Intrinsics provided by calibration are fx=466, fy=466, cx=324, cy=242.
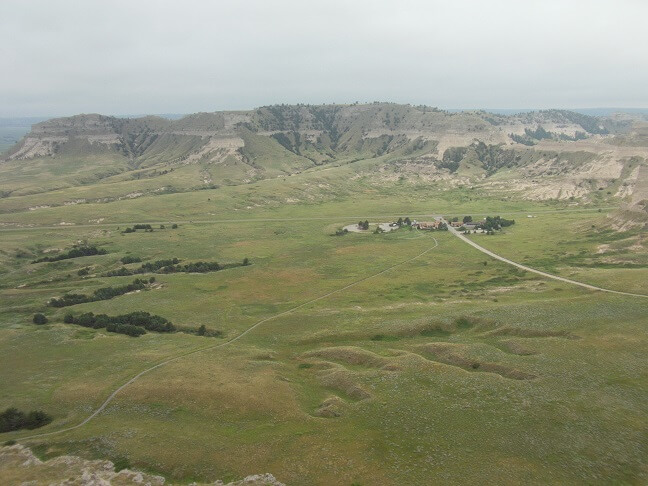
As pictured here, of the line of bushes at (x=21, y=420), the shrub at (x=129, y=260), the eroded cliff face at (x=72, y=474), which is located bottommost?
the shrub at (x=129, y=260)

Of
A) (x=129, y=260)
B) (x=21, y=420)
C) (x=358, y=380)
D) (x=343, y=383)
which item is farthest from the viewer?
(x=129, y=260)

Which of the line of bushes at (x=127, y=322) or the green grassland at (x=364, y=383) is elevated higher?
the green grassland at (x=364, y=383)

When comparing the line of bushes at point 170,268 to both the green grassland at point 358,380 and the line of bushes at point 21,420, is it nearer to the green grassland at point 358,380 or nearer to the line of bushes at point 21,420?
the green grassland at point 358,380

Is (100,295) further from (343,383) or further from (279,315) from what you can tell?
(343,383)

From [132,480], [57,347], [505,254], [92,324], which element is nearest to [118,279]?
[92,324]

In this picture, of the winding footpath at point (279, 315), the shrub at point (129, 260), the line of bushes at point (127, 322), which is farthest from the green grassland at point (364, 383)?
the shrub at point (129, 260)

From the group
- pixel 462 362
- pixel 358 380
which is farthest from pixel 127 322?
pixel 462 362

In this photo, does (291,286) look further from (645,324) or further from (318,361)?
(645,324)
